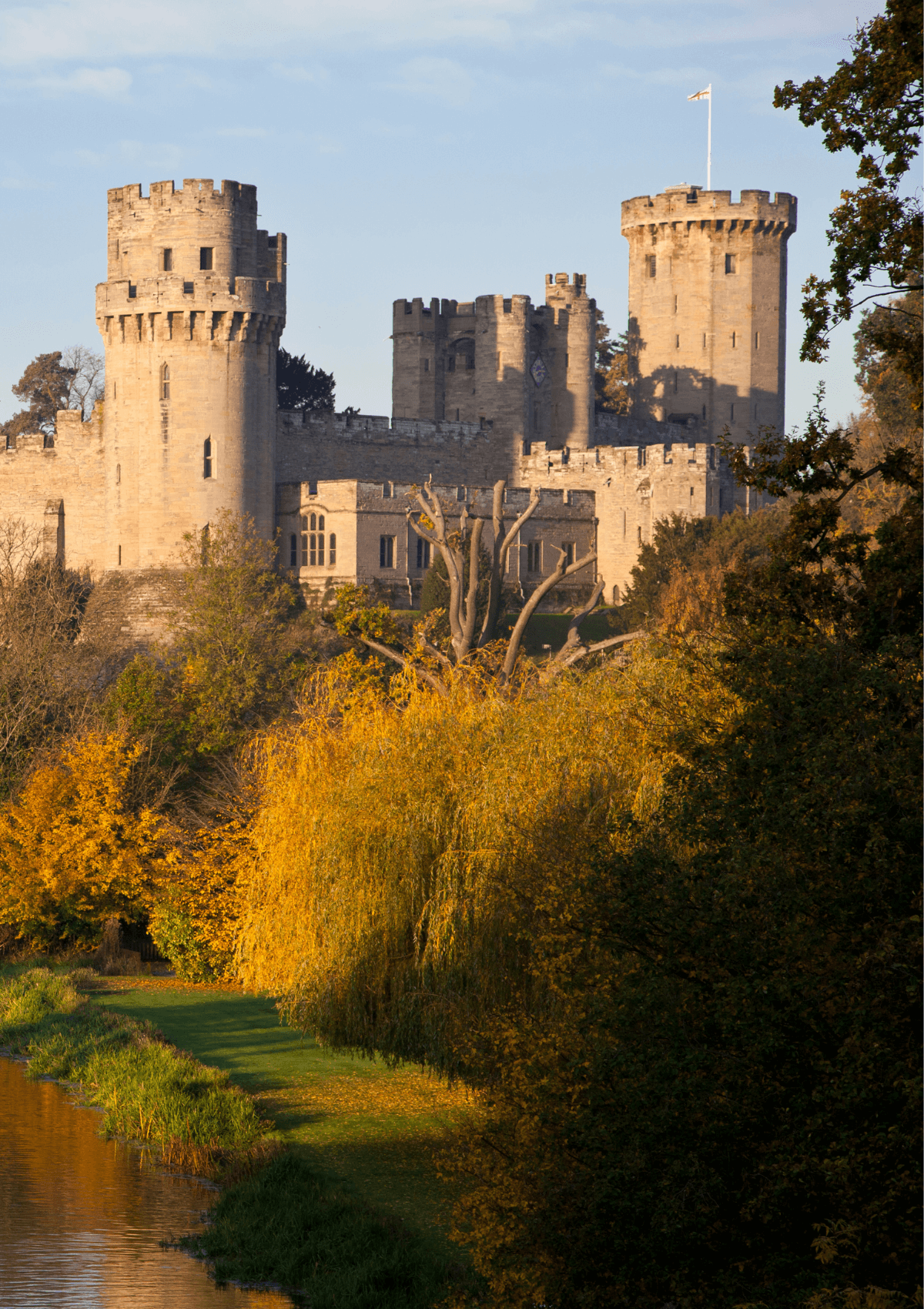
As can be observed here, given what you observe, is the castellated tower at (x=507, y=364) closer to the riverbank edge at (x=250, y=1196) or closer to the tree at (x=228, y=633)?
the tree at (x=228, y=633)

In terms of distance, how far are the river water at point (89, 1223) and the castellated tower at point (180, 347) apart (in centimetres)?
3463

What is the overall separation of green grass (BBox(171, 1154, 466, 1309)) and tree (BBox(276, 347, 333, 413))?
5805 centimetres

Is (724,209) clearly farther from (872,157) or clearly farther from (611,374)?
(872,157)

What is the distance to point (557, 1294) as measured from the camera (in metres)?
11.9

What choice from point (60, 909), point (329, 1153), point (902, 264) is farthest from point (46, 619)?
point (902, 264)

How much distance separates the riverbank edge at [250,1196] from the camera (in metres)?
15.3

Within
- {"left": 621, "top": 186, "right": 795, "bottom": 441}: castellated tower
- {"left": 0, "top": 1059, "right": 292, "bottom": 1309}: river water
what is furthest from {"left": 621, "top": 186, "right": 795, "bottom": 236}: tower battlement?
{"left": 0, "top": 1059, "right": 292, "bottom": 1309}: river water

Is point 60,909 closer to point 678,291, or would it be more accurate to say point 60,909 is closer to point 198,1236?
point 198,1236

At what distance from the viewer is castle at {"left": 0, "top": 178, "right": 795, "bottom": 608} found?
181 ft

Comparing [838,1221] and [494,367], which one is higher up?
[494,367]

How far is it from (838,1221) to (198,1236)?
8255 millimetres

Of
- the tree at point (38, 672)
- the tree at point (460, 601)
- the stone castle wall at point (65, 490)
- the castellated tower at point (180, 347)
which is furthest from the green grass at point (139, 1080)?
the stone castle wall at point (65, 490)

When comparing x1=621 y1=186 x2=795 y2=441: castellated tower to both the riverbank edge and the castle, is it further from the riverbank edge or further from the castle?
the riverbank edge

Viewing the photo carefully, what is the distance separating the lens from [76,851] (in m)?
33.6
